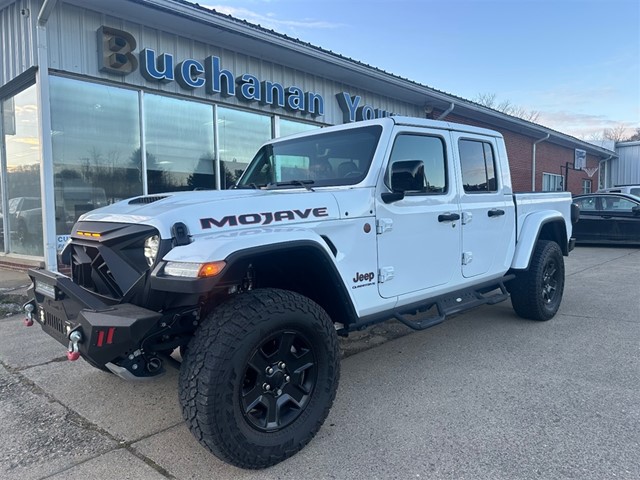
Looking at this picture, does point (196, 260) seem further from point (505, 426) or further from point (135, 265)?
point (505, 426)

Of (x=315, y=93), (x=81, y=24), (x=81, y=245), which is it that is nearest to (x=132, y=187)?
(x=81, y=24)

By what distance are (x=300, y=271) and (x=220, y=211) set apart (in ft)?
2.40

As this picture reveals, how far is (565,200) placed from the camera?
5961 millimetres

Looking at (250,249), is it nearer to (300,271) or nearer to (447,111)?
(300,271)

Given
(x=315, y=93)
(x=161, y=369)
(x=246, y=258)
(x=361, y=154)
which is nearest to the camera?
(x=246, y=258)

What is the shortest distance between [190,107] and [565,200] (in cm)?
662

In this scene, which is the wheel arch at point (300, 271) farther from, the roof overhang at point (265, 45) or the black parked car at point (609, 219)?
the black parked car at point (609, 219)

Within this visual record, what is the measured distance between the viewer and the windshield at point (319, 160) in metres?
3.60

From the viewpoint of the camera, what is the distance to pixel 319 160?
387 centimetres

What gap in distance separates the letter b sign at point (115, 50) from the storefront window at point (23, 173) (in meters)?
1.38

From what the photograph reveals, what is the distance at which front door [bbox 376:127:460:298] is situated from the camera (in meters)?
3.47

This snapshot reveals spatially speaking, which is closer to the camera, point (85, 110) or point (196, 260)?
point (196, 260)

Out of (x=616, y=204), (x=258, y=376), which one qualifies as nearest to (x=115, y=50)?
(x=258, y=376)

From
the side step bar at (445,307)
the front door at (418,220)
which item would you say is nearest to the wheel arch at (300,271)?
the front door at (418,220)
